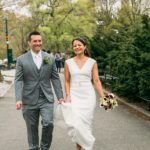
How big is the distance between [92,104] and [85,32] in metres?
53.2

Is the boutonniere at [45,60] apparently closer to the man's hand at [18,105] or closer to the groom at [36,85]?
the groom at [36,85]

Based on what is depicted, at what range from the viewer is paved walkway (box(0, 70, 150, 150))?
9.33m

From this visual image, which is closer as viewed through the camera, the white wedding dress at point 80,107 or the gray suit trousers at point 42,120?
the gray suit trousers at point 42,120

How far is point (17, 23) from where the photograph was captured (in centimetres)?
7494

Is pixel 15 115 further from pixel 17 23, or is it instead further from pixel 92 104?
pixel 17 23

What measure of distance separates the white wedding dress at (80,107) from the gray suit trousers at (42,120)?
1.12 ft

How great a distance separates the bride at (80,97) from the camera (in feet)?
26.0

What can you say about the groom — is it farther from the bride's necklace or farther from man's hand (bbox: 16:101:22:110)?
the bride's necklace

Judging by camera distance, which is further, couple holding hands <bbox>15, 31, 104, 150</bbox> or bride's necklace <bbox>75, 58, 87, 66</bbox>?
bride's necklace <bbox>75, 58, 87, 66</bbox>

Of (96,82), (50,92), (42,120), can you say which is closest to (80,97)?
(96,82)

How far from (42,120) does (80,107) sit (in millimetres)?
697

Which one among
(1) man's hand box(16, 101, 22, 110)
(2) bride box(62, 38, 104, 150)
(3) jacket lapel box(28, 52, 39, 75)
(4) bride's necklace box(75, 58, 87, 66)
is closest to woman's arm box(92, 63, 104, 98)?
(2) bride box(62, 38, 104, 150)

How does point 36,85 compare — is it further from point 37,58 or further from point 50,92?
point 37,58

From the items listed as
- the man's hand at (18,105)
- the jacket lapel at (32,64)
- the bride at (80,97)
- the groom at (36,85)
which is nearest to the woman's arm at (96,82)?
the bride at (80,97)
